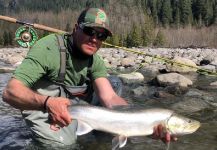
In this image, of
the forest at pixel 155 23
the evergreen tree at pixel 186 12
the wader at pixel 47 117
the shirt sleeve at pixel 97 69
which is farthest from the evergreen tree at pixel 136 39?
the wader at pixel 47 117

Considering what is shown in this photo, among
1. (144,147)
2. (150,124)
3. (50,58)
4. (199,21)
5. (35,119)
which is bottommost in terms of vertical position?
(199,21)

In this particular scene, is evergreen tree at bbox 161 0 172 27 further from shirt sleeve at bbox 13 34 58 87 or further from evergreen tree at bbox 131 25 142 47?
shirt sleeve at bbox 13 34 58 87

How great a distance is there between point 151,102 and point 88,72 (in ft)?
13.4

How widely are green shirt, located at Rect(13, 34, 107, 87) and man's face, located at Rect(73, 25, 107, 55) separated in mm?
256

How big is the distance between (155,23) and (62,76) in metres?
84.9

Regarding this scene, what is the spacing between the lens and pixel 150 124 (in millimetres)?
3596

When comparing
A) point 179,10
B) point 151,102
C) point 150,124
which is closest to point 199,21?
point 179,10

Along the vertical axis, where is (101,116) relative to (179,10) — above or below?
above

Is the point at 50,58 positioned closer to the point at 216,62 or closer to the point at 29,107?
the point at 29,107

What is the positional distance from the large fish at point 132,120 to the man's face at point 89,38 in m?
0.92

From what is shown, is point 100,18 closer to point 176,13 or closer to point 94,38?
point 94,38

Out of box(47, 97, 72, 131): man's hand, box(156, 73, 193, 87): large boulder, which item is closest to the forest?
box(156, 73, 193, 87): large boulder

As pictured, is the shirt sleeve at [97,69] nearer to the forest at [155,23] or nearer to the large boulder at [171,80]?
the large boulder at [171,80]

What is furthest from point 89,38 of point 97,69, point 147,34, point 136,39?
point 147,34
